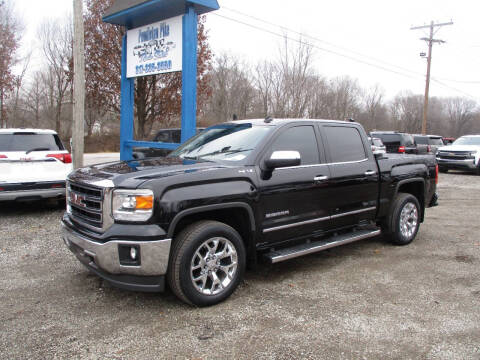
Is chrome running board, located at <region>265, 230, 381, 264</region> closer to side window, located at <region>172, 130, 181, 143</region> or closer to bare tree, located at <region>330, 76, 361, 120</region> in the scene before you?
side window, located at <region>172, 130, 181, 143</region>

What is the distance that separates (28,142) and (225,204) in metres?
5.44

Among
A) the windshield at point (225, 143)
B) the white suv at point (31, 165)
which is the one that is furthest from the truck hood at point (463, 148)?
the white suv at point (31, 165)

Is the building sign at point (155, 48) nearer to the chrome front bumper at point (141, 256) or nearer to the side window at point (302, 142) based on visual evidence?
the side window at point (302, 142)

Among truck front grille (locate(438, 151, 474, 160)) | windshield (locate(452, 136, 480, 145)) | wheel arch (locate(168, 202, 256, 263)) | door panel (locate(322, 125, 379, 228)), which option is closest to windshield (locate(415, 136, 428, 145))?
windshield (locate(452, 136, 480, 145))

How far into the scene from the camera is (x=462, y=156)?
57.8ft

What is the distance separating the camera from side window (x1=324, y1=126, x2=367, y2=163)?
17.1ft

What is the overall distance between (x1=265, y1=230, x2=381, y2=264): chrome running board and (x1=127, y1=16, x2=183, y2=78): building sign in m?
4.98

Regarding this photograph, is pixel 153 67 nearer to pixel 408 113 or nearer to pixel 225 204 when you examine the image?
pixel 225 204

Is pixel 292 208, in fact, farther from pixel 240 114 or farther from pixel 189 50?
pixel 240 114

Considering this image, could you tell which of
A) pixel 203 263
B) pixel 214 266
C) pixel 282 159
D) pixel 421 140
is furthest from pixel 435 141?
pixel 203 263

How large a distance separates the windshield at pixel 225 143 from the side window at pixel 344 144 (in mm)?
1001

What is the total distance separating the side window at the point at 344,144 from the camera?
5.21m

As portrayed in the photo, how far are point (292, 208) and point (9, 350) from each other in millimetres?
2887

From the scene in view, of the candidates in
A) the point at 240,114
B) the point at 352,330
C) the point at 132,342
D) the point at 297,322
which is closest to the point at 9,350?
the point at 132,342
